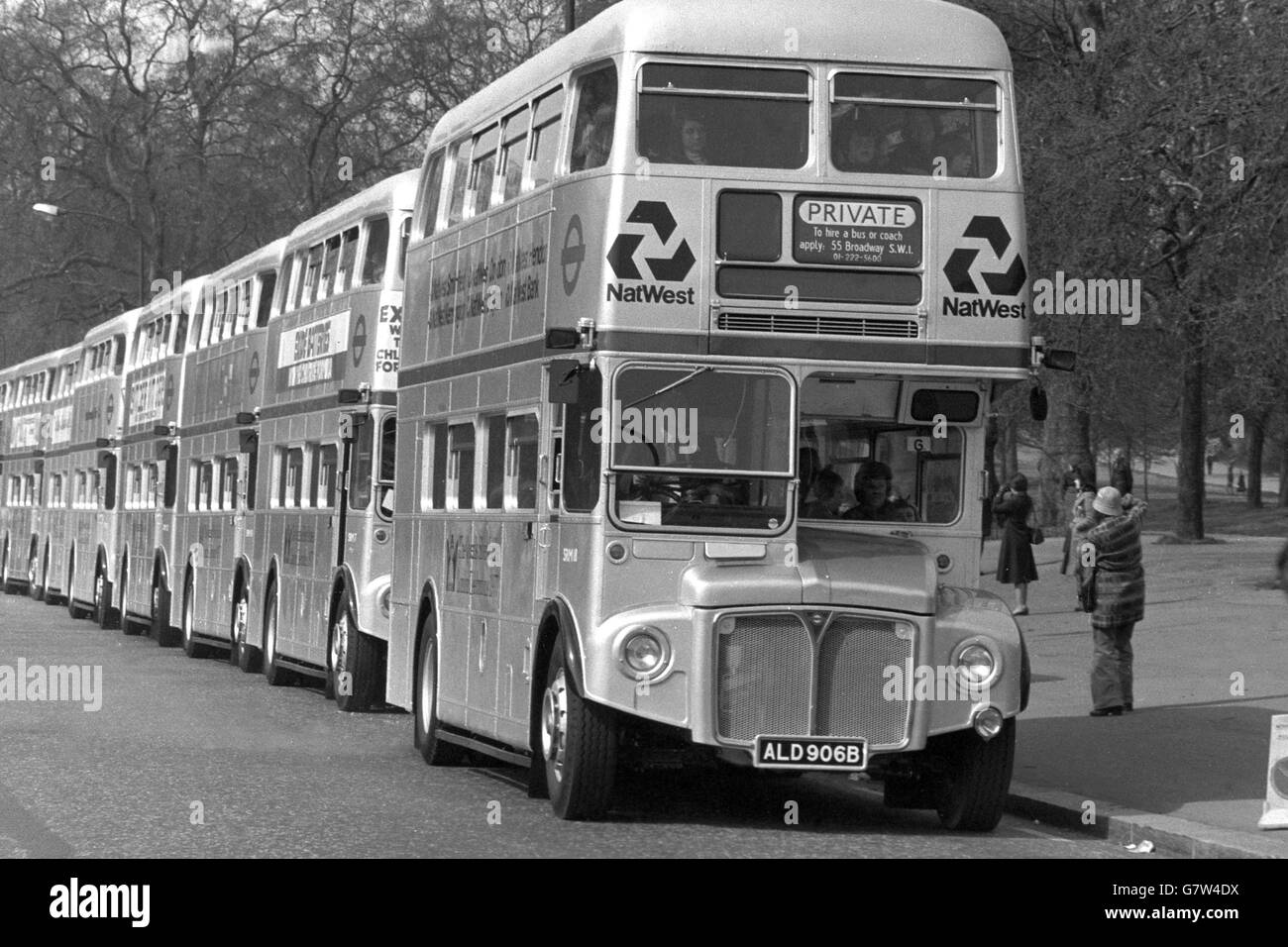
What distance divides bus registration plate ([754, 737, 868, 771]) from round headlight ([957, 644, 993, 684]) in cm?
73

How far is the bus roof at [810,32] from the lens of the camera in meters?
12.3

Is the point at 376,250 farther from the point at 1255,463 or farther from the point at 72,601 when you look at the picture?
the point at 1255,463

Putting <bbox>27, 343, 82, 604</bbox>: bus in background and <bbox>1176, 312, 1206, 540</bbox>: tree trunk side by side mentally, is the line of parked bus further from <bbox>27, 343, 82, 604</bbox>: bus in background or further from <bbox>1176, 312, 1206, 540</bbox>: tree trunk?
<bbox>27, 343, 82, 604</bbox>: bus in background

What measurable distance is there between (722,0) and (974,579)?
3.48 m

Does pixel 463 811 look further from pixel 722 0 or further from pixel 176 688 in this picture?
pixel 176 688

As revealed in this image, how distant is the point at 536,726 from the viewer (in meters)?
13.0

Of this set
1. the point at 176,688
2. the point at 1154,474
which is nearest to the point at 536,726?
the point at 176,688

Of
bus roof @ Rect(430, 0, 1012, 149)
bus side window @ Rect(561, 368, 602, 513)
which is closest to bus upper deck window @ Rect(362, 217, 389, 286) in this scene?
bus roof @ Rect(430, 0, 1012, 149)

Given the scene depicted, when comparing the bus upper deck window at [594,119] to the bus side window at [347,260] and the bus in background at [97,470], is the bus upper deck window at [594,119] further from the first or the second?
the bus in background at [97,470]

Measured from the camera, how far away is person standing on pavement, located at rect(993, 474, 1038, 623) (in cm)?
2920

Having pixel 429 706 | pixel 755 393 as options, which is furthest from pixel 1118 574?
pixel 755 393

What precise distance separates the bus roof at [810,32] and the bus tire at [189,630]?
16543 millimetres

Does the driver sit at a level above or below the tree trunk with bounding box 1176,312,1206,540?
below

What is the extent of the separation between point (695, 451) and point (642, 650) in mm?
1121
